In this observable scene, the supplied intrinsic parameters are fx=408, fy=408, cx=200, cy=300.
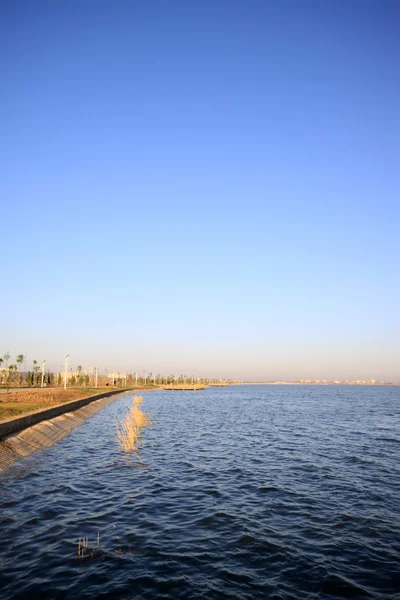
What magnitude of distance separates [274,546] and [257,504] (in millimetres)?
4218

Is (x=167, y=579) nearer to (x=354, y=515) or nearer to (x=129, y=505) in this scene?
(x=129, y=505)

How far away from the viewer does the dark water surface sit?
9609mm

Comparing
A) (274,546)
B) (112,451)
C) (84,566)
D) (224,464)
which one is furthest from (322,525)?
(112,451)

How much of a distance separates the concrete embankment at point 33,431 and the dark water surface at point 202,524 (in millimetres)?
1175

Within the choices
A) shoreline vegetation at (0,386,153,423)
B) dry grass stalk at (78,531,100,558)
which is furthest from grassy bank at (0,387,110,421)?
dry grass stalk at (78,531,100,558)

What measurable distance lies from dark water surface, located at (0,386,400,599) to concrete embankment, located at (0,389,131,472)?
46.3 inches

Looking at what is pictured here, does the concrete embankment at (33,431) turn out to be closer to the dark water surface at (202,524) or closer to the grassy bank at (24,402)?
the dark water surface at (202,524)

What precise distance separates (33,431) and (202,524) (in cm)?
1952

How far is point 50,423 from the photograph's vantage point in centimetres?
3478

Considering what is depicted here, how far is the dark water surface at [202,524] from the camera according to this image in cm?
961

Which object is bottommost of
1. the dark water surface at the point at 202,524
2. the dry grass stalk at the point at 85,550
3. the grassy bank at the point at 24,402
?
the dark water surface at the point at 202,524

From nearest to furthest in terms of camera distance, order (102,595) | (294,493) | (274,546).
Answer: (102,595) < (274,546) < (294,493)

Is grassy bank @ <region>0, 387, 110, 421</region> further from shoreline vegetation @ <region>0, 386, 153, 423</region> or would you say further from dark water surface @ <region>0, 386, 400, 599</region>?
dark water surface @ <region>0, 386, 400, 599</region>

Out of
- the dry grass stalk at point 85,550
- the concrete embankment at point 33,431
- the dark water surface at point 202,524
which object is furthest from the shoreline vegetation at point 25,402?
the dry grass stalk at point 85,550
